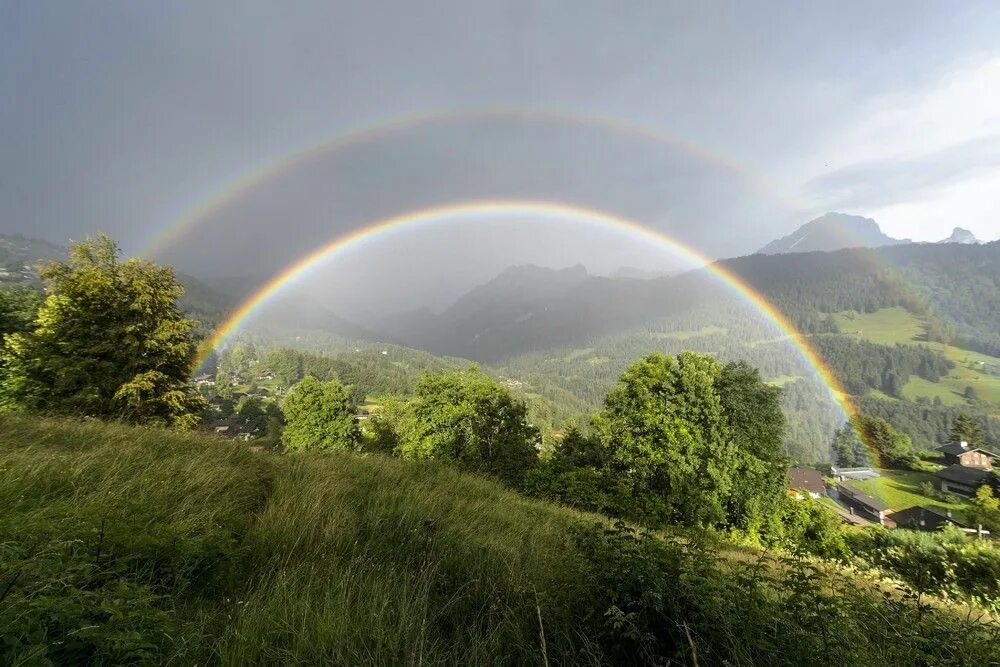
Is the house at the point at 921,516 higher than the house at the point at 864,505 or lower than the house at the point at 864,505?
higher

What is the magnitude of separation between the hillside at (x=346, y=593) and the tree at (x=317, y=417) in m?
32.4

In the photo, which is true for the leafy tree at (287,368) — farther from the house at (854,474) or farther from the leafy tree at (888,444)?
the leafy tree at (888,444)

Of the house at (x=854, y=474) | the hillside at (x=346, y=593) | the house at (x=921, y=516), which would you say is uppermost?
the hillside at (x=346, y=593)

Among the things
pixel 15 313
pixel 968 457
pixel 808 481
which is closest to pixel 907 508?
pixel 808 481

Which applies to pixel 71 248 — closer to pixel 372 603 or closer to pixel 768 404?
pixel 372 603

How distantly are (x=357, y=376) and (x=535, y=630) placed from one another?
142 m

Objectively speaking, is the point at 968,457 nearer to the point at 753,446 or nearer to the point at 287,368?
the point at 753,446

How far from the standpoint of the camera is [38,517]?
9.38 ft

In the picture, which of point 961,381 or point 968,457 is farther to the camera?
point 961,381

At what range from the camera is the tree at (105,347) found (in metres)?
14.9

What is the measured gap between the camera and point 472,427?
1108 inches

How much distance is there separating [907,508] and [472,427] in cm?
6756

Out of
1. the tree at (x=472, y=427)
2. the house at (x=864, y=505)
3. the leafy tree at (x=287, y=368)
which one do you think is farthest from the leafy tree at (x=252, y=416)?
the house at (x=864, y=505)

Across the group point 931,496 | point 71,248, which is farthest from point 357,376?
point 931,496
